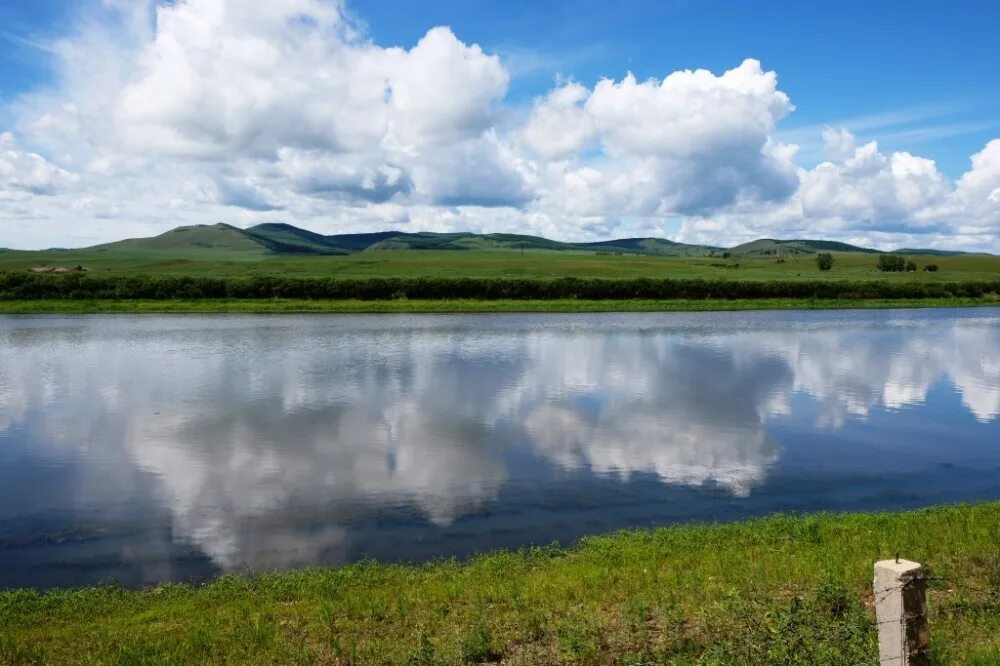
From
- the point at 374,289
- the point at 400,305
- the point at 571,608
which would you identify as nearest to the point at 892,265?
the point at 374,289

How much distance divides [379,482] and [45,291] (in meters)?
86.4

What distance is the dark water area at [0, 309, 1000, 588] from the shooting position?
16547 mm

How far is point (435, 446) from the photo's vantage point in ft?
79.5

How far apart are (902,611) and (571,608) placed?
5105 mm

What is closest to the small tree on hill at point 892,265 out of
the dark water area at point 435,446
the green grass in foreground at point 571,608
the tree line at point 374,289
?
the tree line at point 374,289

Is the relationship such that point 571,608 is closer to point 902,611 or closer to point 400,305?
point 902,611

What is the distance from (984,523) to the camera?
1501 cm

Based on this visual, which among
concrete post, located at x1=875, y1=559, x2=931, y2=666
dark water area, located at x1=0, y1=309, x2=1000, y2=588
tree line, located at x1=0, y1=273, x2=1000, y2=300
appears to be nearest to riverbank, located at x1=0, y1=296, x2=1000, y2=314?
tree line, located at x1=0, y1=273, x2=1000, y2=300

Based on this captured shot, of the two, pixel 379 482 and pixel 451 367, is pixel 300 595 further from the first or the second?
pixel 451 367

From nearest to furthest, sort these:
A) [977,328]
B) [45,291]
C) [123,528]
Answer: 1. [123,528]
2. [977,328]
3. [45,291]

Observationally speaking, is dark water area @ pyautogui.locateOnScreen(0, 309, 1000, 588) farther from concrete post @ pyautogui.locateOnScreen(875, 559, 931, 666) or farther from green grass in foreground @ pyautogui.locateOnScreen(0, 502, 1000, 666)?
concrete post @ pyautogui.locateOnScreen(875, 559, 931, 666)

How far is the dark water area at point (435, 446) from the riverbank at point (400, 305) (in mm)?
34189

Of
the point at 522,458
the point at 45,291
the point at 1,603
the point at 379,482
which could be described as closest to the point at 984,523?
the point at 522,458

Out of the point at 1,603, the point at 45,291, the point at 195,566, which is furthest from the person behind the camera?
the point at 45,291
